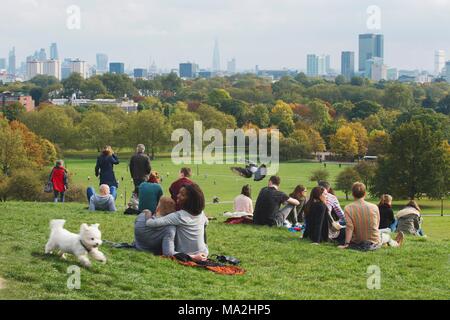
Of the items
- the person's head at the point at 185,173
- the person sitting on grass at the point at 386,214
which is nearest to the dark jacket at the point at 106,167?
the person's head at the point at 185,173

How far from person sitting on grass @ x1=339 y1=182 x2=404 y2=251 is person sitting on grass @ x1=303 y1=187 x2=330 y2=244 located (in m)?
0.65

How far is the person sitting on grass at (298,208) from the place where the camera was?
707 inches

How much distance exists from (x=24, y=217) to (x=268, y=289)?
725 cm

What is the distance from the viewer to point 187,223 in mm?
12617

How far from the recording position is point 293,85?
614 ft

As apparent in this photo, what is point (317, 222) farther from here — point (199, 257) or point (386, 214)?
point (199, 257)

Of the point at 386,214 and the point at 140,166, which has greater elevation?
the point at 140,166

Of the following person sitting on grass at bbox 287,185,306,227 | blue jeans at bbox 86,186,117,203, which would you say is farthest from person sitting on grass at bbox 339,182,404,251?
blue jeans at bbox 86,186,117,203

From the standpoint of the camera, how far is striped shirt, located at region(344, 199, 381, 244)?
46.4ft

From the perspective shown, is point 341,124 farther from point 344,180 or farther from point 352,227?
point 352,227

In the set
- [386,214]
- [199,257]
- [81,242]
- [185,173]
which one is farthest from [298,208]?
[81,242]

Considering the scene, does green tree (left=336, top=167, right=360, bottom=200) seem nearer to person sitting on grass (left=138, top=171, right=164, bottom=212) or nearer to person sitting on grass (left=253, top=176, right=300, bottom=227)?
person sitting on grass (left=253, top=176, right=300, bottom=227)

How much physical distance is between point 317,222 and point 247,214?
3.19 metres
